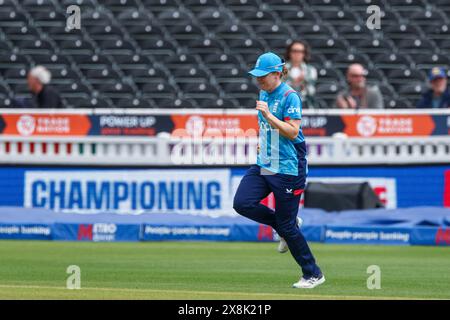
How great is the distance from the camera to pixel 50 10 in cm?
2434

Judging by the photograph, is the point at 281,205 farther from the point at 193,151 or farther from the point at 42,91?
the point at 42,91

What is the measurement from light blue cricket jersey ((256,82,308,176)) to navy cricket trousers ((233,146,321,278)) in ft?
0.28

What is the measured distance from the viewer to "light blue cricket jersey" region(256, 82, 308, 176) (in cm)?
1083

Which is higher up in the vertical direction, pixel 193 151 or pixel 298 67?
pixel 298 67

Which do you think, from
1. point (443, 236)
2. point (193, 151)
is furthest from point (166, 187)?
point (443, 236)

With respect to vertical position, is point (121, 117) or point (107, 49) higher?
point (107, 49)

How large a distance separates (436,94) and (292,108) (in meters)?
8.78

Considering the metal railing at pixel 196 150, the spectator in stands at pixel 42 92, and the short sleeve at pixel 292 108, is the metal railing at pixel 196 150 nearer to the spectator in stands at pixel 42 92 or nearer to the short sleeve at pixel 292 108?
the spectator in stands at pixel 42 92

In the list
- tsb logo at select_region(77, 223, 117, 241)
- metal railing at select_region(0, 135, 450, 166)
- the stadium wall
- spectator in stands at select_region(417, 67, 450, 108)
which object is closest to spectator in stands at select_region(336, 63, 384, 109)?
metal railing at select_region(0, 135, 450, 166)

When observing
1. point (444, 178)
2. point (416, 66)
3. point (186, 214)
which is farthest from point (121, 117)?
point (416, 66)

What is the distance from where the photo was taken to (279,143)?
1091 cm

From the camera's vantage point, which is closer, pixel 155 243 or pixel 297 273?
pixel 297 273
